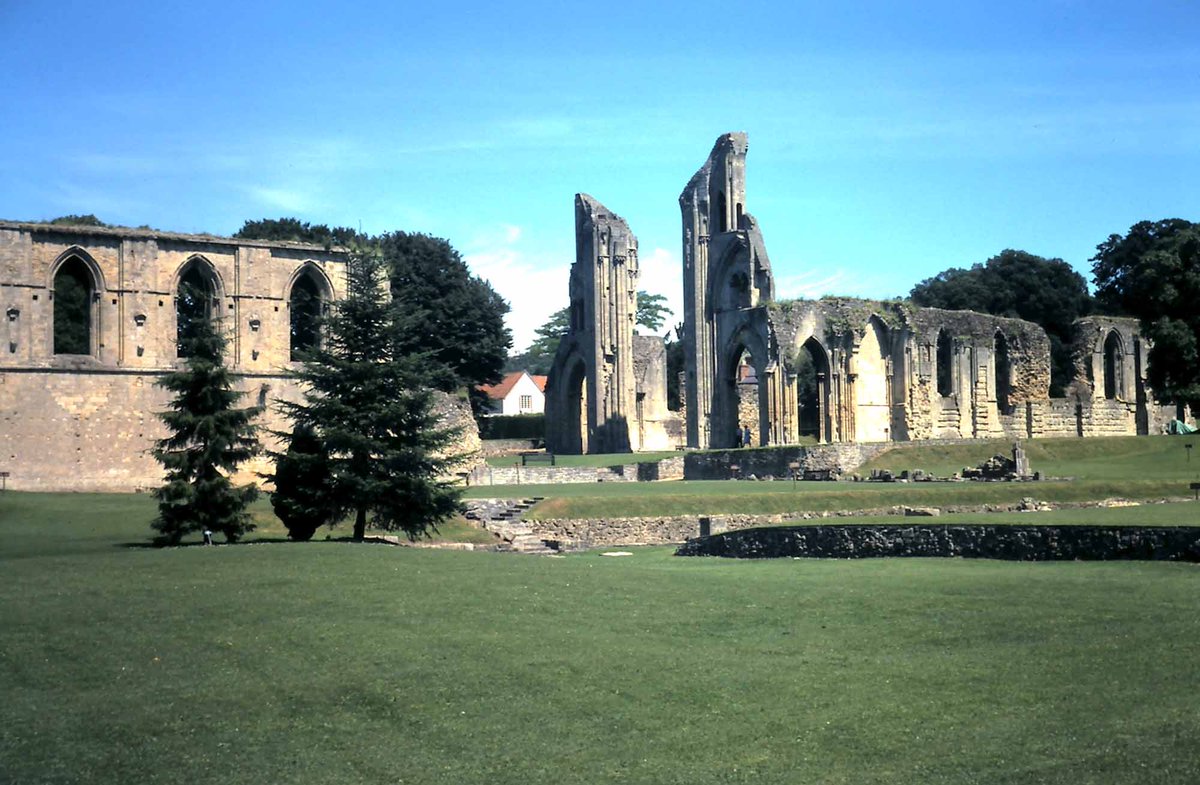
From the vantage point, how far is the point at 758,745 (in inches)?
394

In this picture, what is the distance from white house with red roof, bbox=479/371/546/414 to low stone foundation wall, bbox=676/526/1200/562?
8543 centimetres

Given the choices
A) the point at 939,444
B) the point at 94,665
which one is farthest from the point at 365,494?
the point at 939,444

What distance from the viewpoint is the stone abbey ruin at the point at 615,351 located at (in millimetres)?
39312

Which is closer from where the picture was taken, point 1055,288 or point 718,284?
point 718,284

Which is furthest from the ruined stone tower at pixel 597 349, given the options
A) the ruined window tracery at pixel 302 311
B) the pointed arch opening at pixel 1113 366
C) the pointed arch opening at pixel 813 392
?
the pointed arch opening at pixel 1113 366

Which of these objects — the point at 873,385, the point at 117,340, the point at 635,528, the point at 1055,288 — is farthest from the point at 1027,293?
the point at 117,340

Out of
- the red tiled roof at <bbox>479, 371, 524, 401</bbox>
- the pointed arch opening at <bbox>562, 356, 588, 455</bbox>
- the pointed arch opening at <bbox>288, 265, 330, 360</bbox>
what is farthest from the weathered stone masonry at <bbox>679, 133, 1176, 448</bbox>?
the red tiled roof at <bbox>479, 371, 524, 401</bbox>

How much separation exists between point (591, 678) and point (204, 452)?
15713mm

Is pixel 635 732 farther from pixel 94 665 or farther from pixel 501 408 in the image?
pixel 501 408

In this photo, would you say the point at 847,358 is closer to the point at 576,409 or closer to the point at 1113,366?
the point at 576,409

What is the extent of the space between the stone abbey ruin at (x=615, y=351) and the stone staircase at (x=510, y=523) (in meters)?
7.13

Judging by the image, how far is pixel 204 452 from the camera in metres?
25.6

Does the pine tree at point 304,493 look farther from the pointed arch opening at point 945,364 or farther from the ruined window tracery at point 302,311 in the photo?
the pointed arch opening at point 945,364

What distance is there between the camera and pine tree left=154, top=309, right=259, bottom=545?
2530cm
